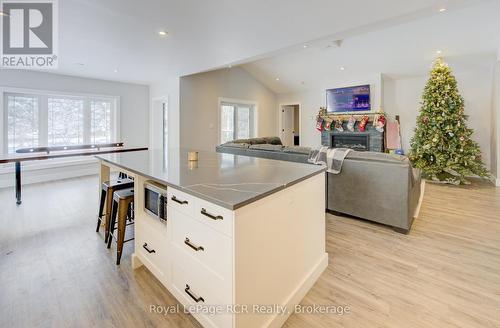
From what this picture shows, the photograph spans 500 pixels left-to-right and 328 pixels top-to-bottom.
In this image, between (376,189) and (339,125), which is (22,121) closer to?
(376,189)

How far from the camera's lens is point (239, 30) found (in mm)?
3229

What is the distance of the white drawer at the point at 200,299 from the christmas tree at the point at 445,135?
5414mm

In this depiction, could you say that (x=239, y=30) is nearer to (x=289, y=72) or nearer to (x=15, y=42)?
(x=15, y=42)

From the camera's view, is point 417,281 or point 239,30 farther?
point 239,30

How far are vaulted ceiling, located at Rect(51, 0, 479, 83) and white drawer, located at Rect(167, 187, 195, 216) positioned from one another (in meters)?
2.09

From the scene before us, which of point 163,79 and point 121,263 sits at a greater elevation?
point 163,79

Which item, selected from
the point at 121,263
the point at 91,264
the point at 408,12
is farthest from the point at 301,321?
the point at 408,12

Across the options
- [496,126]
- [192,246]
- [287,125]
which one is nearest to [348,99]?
[287,125]

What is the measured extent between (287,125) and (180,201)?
7958 mm

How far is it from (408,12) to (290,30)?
1281 millimetres

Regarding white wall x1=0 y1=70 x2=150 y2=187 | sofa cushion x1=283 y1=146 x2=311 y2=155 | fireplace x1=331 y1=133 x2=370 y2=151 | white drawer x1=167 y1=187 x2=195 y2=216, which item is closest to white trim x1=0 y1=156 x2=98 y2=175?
white wall x1=0 y1=70 x2=150 y2=187

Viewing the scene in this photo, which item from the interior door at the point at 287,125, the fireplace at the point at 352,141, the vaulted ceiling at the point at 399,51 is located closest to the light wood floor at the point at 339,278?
the vaulted ceiling at the point at 399,51

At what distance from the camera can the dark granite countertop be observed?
1264mm

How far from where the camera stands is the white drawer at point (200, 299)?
1294mm
